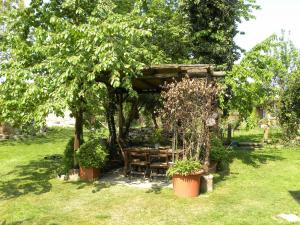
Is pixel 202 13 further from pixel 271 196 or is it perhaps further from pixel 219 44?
pixel 271 196

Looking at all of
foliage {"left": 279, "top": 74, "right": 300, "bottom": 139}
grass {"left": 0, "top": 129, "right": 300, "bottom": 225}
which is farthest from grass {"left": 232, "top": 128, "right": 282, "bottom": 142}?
grass {"left": 0, "top": 129, "right": 300, "bottom": 225}

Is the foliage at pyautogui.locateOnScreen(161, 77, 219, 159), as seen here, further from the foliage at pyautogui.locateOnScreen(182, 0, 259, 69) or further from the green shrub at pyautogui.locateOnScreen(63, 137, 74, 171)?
the foliage at pyautogui.locateOnScreen(182, 0, 259, 69)

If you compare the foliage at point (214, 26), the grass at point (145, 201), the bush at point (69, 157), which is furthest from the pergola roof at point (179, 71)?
the foliage at point (214, 26)

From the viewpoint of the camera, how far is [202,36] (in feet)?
50.5

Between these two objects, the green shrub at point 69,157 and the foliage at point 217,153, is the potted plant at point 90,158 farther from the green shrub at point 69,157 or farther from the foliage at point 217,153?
the foliage at point 217,153

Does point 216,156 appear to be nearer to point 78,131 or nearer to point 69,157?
point 78,131

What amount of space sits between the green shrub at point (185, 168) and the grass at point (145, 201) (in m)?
0.65

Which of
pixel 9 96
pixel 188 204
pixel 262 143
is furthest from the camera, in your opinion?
pixel 262 143

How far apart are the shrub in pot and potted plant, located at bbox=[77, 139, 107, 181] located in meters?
2.56

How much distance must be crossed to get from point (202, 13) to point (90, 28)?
322 inches

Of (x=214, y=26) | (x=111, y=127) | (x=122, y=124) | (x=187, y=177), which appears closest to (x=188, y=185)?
→ (x=187, y=177)

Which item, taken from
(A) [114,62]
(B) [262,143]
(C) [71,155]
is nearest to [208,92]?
(A) [114,62]

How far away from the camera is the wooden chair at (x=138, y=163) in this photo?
10.7 m

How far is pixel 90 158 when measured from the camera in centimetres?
1017
